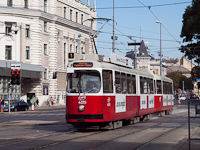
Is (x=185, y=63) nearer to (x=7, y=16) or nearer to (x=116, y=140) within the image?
(x=7, y=16)

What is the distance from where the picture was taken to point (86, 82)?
18.8 metres

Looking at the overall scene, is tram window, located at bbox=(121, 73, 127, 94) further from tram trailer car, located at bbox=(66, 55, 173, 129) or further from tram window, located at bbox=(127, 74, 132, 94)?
tram window, located at bbox=(127, 74, 132, 94)

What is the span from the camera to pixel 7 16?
61.8 m

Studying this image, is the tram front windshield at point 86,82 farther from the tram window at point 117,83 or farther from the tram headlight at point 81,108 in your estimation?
the tram window at point 117,83

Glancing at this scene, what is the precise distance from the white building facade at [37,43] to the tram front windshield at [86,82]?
37.3 metres

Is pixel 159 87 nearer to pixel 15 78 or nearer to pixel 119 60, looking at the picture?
pixel 119 60

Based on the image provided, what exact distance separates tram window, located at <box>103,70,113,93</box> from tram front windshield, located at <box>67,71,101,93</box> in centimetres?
37

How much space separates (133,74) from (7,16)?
41621 mm

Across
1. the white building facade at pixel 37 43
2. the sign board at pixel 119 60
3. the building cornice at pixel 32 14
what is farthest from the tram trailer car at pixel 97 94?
the building cornice at pixel 32 14

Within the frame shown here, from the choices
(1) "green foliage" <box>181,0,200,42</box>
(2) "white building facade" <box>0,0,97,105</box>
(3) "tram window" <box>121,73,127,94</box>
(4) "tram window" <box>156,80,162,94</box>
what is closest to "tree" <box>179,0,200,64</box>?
(1) "green foliage" <box>181,0,200,42</box>

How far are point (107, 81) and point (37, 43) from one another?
152ft

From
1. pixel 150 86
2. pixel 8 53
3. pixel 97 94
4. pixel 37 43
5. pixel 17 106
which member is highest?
pixel 37 43

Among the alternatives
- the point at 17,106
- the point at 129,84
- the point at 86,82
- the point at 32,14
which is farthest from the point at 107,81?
the point at 32,14

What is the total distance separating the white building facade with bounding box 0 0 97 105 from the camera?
61.6 meters
